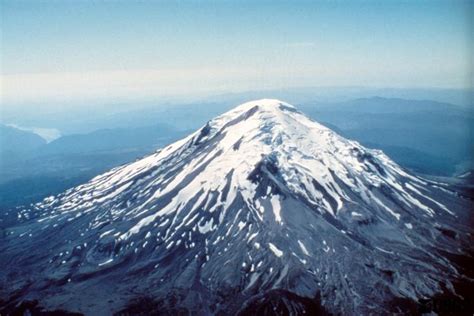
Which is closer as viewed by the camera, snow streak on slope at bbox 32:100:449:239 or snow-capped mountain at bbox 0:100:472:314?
snow-capped mountain at bbox 0:100:472:314

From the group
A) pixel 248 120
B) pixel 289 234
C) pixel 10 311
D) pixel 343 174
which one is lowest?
pixel 10 311

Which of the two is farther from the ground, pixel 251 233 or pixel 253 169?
pixel 253 169

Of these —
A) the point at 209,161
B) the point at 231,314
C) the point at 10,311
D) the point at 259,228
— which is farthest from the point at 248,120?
the point at 10,311

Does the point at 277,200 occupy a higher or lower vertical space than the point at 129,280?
higher

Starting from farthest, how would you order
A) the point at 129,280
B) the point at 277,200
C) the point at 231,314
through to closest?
1. the point at 277,200
2. the point at 129,280
3. the point at 231,314

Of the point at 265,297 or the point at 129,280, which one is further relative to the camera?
the point at 129,280

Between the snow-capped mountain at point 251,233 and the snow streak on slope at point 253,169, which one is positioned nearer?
the snow-capped mountain at point 251,233

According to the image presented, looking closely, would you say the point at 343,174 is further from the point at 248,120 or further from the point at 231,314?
the point at 231,314

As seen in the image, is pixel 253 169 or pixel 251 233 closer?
pixel 251 233
